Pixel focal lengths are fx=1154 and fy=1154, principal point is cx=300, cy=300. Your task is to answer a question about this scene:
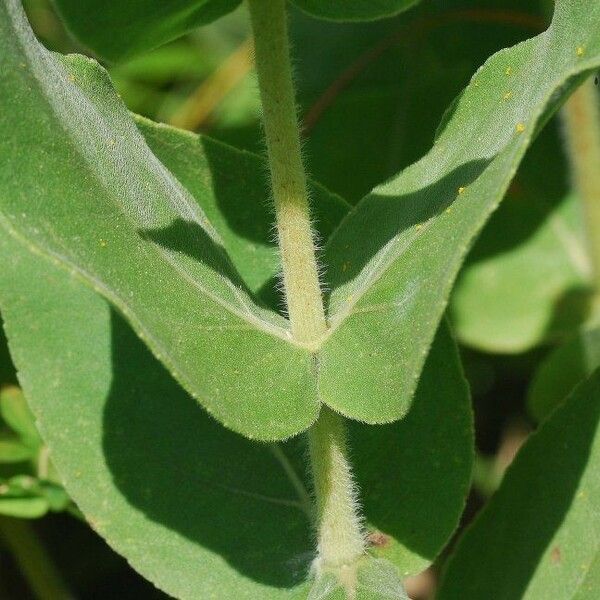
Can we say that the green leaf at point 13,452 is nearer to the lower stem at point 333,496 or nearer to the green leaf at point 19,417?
the green leaf at point 19,417

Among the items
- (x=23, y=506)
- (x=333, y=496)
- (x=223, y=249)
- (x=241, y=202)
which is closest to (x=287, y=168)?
(x=223, y=249)

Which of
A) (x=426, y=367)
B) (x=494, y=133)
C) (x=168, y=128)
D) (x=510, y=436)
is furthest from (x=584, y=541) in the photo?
(x=510, y=436)

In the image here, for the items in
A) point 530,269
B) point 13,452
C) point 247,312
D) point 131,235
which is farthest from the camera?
point 530,269

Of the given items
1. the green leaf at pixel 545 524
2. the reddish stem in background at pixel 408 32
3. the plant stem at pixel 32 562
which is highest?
the reddish stem in background at pixel 408 32

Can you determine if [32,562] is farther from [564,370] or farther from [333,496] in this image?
[564,370]

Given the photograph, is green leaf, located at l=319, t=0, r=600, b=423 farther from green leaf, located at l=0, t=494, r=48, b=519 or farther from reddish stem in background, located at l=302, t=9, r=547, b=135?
reddish stem in background, located at l=302, t=9, r=547, b=135

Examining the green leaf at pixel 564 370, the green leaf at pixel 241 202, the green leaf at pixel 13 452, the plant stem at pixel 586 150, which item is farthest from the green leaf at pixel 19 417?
the plant stem at pixel 586 150
